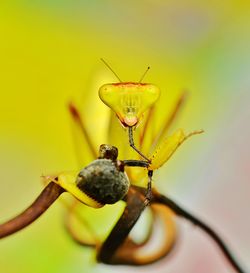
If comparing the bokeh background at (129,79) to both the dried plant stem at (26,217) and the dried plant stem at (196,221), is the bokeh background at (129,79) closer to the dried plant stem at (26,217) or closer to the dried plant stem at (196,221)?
the dried plant stem at (196,221)

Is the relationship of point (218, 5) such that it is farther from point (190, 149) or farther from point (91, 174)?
point (91, 174)

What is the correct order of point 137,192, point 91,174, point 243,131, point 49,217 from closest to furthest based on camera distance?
point 91,174
point 137,192
point 49,217
point 243,131

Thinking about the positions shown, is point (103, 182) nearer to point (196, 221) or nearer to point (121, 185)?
point (121, 185)

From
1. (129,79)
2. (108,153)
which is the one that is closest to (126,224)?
(108,153)

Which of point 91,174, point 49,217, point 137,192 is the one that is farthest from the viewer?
point 49,217

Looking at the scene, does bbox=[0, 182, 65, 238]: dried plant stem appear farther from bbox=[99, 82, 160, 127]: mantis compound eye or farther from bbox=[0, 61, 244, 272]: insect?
bbox=[99, 82, 160, 127]: mantis compound eye

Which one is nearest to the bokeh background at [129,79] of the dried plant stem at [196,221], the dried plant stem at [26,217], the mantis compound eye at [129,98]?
the dried plant stem at [196,221]

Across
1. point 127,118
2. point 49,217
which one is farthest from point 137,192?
point 49,217
